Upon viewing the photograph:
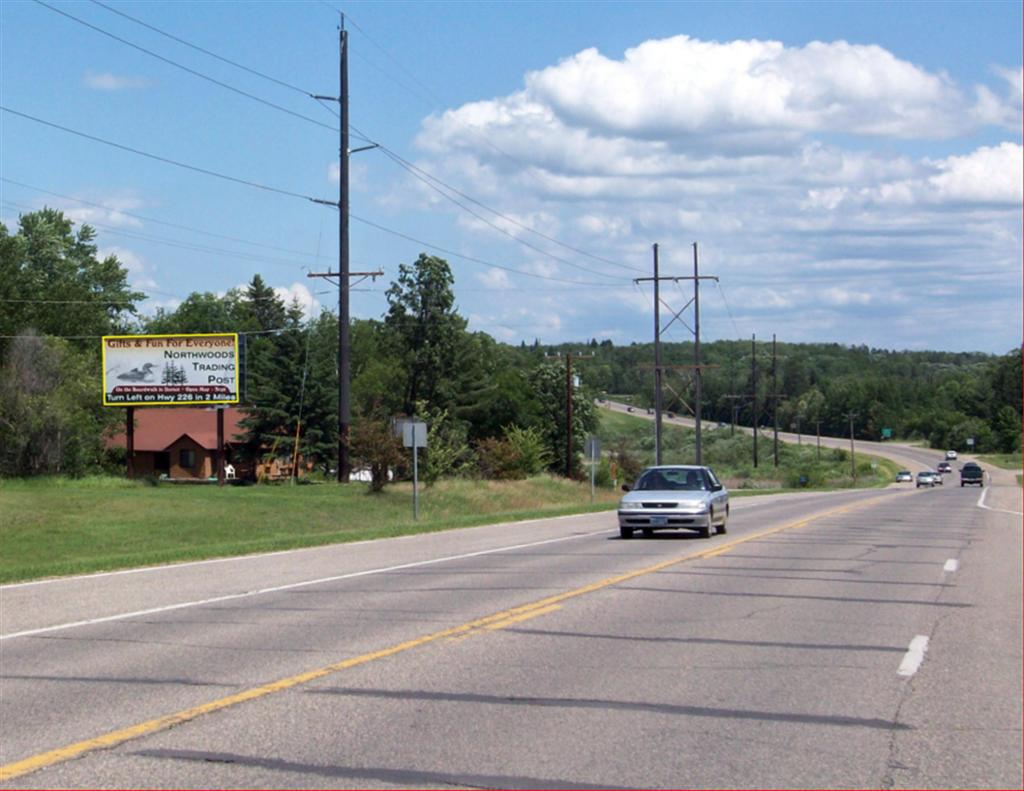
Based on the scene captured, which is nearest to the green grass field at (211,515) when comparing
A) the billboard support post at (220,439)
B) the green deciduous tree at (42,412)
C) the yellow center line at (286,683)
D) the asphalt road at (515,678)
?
the billboard support post at (220,439)

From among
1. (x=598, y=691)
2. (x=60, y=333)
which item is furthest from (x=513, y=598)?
(x=60, y=333)

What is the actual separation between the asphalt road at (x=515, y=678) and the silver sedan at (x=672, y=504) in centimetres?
620

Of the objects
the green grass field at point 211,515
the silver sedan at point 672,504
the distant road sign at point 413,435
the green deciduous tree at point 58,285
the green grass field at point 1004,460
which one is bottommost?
the green grass field at point 1004,460

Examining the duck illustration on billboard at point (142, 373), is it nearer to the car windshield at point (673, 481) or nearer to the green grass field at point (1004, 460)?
the car windshield at point (673, 481)

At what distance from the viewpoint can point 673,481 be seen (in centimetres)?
2753

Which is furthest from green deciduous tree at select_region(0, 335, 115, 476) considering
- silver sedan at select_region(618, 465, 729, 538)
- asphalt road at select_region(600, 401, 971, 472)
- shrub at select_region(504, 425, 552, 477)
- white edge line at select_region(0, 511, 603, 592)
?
A: asphalt road at select_region(600, 401, 971, 472)

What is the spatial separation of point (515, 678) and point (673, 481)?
17701 millimetres

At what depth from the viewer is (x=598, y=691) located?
9672 millimetres

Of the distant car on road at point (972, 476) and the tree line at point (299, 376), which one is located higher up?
the tree line at point (299, 376)

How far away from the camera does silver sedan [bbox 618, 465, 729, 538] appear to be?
26.1 m

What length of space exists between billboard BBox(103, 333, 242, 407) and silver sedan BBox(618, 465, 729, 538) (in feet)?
84.9

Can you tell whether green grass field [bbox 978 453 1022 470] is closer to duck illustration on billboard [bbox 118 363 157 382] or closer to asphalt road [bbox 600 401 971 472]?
asphalt road [bbox 600 401 971 472]

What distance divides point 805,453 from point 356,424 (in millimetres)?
96632

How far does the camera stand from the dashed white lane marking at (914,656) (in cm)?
1077
